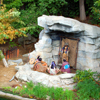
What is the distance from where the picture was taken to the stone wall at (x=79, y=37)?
383 inches

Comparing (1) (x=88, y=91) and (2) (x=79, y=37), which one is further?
(2) (x=79, y=37)

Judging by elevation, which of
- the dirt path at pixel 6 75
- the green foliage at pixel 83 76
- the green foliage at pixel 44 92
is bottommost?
the dirt path at pixel 6 75

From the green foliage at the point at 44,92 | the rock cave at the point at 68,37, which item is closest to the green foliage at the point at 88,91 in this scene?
the green foliage at the point at 44,92

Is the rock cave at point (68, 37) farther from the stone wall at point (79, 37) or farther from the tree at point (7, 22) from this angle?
the tree at point (7, 22)

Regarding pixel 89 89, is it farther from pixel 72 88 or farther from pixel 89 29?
pixel 89 29

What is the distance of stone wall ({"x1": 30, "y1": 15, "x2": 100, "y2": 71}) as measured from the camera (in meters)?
9.72

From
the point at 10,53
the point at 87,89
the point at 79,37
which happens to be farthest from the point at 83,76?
the point at 10,53

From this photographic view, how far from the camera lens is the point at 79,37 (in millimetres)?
10578

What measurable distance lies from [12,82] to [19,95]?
1.51m

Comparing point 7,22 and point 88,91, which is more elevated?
point 7,22

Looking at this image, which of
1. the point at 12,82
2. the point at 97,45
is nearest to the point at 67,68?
the point at 97,45

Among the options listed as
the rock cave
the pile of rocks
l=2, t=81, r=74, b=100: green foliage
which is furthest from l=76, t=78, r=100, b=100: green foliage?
the rock cave

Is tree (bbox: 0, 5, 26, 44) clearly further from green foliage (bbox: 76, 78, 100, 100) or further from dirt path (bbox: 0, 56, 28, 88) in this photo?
Answer: green foliage (bbox: 76, 78, 100, 100)

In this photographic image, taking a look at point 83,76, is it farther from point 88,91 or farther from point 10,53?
point 10,53
